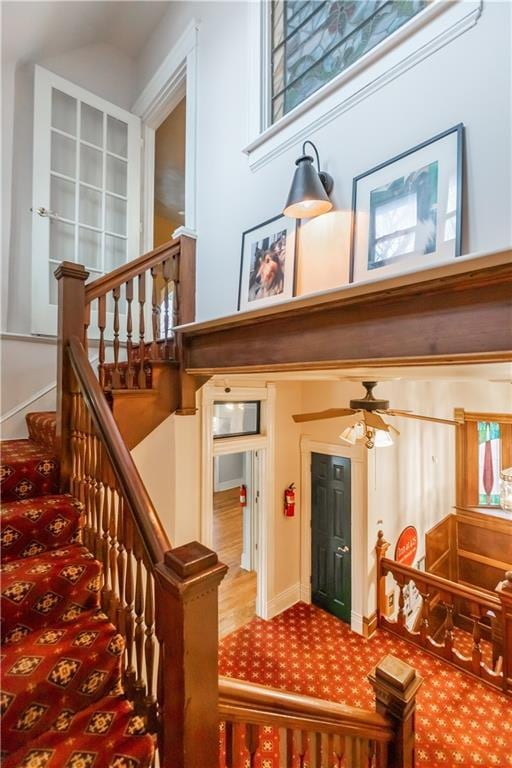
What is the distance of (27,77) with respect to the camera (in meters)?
2.82

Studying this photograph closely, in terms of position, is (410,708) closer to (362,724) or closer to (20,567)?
(362,724)

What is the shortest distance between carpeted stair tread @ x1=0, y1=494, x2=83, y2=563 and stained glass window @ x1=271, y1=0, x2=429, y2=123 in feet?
8.52

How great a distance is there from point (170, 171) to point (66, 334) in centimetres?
362

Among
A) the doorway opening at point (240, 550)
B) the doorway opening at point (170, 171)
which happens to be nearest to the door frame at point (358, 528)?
the doorway opening at point (240, 550)

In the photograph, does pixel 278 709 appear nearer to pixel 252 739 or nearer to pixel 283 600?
pixel 252 739

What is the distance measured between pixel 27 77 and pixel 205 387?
2933 mm

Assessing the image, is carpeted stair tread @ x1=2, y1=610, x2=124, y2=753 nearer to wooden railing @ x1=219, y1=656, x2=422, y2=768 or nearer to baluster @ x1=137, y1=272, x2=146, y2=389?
wooden railing @ x1=219, y1=656, x2=422, y2=768

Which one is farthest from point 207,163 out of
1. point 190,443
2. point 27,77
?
point 190,443

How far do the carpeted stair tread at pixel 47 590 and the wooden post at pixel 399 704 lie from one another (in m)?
1.25

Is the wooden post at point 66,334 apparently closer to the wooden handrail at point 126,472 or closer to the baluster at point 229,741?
the wooden handrail at point 126,472

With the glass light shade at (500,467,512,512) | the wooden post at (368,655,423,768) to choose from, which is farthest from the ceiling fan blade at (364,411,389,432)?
the glass light shade at (500,467,512,512)

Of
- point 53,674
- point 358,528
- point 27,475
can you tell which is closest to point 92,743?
point 53,674

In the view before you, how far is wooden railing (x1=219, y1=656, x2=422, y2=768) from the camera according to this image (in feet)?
3.24

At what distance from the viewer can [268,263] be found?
207 centimetres
